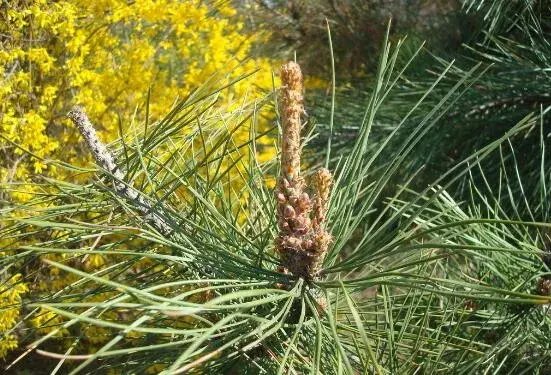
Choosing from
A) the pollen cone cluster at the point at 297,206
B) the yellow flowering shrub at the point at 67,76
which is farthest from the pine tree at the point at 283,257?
the yellow flowering shrub at the point at 67,76

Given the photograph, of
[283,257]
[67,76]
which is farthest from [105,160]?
[67,76]

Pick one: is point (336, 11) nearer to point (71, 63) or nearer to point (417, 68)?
point (417, 68)

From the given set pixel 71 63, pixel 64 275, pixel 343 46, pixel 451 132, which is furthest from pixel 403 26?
pixel 64 275

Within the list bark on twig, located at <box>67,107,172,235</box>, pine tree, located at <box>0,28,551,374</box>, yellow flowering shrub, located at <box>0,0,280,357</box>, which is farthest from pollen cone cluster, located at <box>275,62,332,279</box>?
yellow flowering shrub, located at <box>0,0,280,357</box>

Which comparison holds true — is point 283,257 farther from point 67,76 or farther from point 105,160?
point 67,76

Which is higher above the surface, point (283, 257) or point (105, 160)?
point (105, 160)

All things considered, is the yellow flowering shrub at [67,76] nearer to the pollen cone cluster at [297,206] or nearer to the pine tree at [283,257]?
the pine tree at [283,257]
